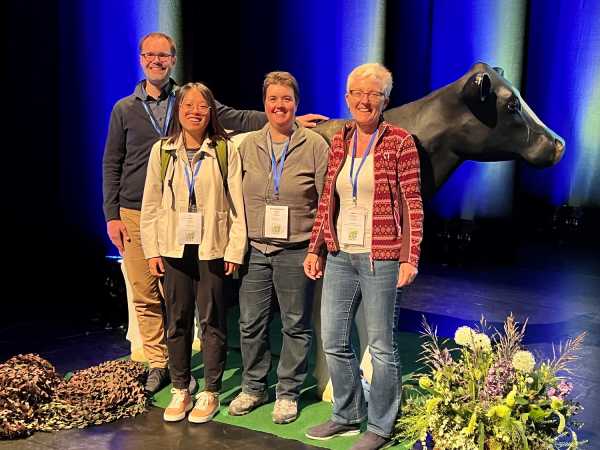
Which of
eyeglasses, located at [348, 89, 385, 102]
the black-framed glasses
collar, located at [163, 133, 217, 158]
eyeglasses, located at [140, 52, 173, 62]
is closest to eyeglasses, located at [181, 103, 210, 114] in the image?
the black-framed glasses

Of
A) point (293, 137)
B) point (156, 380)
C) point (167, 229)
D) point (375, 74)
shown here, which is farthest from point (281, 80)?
point (156, 380)

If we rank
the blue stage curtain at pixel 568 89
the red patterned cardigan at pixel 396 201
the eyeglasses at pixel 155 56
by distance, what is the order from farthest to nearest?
1. the blue stage curtain at pixel 568 89
2. the eyeglasses at pixel 155 56
3. the red patterned cardigan at pixel 396 201

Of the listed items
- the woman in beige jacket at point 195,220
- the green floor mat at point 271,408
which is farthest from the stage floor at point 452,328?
the woman in beige jacket at point 195,220

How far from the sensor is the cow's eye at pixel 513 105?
3639 millimetres

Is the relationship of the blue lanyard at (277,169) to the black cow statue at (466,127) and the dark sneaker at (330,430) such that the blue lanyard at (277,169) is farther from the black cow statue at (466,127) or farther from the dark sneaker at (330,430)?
the dark sneaker at (330,430)

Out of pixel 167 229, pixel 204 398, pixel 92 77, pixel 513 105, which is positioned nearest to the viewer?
pixel 167 229

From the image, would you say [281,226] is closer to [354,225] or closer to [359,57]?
[354,225]

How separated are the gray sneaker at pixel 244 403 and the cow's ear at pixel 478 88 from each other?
70.4 inches

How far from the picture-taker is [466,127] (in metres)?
3.65

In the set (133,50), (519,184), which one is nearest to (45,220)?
(133,50)

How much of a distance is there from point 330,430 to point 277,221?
0.93 metres

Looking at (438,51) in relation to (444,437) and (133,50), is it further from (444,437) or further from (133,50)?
(444,437)

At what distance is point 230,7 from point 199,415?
4.67 meters

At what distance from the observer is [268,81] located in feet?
10.0
